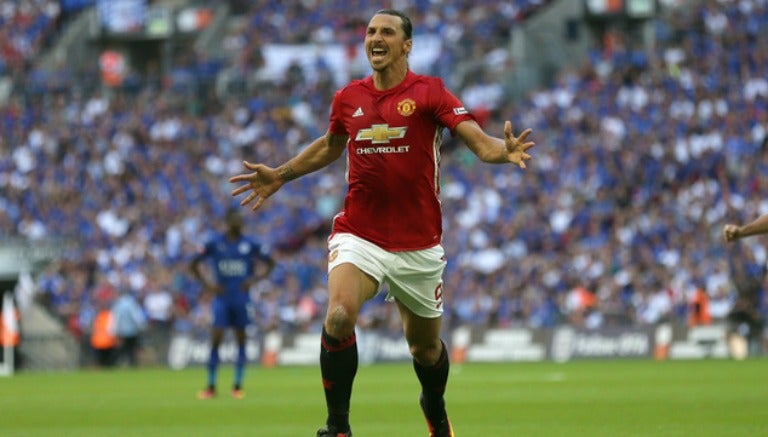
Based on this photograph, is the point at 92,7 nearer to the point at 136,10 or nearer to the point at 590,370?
the point at 136,10

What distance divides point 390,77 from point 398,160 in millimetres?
559

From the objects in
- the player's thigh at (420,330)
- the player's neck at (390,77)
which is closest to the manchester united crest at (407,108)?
the player's neck at (390,77)

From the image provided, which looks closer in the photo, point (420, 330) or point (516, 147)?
point (516, 147)

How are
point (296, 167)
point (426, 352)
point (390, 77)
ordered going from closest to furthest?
point (390, 77) → point (426, 352) → point (296, 167)

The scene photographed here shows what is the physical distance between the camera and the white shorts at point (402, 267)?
9.32m

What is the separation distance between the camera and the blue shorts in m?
19.4

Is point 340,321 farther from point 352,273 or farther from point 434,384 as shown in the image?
point 434,384

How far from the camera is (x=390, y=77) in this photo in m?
9.52

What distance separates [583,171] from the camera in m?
32.0

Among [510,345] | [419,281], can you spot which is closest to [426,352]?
[419,281]

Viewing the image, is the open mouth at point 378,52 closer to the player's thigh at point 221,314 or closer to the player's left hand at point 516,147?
the player's left hand at point 516,147

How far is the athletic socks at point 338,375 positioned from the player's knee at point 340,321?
0.05 m

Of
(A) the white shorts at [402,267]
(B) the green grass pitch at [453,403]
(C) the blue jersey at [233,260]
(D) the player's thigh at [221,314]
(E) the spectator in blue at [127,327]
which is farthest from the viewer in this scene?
(E) the spectator in blue at [127,327]

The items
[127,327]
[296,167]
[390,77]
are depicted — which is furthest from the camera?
[127,327]
